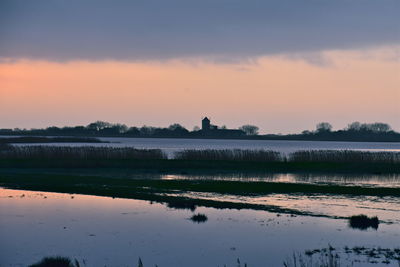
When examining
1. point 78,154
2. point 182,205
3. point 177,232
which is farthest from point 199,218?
point 78,154

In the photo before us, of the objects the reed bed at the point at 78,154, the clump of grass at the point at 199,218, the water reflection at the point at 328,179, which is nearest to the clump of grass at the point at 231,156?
the reed bed at the point at 78,154

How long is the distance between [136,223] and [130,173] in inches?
1053

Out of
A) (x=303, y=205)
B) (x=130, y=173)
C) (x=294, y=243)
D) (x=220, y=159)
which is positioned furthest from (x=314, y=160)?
(x=294, y=243)

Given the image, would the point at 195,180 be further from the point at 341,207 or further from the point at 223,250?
the point at 223,250

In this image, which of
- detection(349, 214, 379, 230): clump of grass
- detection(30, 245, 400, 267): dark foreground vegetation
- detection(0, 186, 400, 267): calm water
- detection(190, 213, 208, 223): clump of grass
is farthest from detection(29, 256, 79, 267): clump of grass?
detection(349, 214, 379, 230): clump of grass

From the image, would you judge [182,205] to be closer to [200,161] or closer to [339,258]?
[339,258]

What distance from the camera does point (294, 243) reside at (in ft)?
59.4

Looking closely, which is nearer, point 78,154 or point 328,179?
point 328,179

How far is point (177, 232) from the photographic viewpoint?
19.9 metres

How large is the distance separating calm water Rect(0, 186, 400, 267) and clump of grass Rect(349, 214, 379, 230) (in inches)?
14.0

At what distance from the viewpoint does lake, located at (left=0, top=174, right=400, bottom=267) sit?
51.9ft

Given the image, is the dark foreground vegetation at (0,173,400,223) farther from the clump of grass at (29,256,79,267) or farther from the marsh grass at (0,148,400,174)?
the clump of grass at (29,256,79,267)

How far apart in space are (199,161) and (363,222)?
38757mm

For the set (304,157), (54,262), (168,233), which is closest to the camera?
(54,262)
